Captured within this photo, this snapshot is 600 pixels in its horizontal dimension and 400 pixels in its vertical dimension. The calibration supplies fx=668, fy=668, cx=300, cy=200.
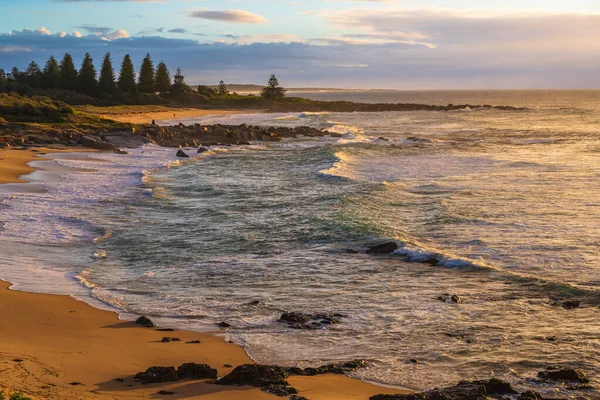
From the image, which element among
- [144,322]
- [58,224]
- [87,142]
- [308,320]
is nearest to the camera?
[144,322]

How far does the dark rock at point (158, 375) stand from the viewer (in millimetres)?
8945

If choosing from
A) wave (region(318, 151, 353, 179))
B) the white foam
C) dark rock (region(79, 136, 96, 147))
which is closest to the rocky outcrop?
the white foam

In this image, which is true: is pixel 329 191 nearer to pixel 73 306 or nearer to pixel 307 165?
pixel 307 165

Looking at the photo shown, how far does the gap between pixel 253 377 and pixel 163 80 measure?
4733 inches

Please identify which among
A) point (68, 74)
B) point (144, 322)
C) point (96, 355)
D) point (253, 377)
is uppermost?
→ point (68, 74)

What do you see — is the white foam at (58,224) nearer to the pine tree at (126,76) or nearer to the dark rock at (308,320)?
the dark rock at (308,320)

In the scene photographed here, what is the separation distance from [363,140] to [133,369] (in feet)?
168

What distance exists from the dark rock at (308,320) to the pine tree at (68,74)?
10384cm

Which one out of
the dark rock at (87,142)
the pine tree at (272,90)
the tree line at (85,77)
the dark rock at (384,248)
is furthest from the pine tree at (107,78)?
the dark rock at (384,248)

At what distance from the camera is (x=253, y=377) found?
9.10 m

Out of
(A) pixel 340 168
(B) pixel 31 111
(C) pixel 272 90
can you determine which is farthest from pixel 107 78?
(A) pixel 340 168

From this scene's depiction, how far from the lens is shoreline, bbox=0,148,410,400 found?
28.0 feet

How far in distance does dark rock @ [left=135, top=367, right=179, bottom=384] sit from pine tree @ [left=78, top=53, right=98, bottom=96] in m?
106

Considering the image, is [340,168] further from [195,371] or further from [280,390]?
[280,390]
